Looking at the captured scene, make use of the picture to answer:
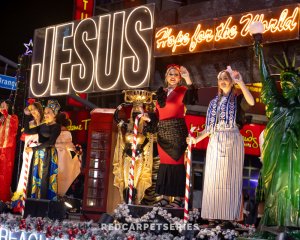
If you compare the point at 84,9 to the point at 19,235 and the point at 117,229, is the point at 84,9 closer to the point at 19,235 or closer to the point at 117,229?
the point at 19,235

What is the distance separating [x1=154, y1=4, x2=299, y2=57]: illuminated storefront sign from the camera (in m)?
7.59

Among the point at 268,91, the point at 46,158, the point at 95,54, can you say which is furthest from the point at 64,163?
the point at 268,91

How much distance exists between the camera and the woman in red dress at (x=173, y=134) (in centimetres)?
826

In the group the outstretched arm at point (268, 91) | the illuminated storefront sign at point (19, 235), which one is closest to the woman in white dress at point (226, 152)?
the outstretched arm at point (268, 91)

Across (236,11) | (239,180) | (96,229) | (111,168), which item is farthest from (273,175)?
(111,168)

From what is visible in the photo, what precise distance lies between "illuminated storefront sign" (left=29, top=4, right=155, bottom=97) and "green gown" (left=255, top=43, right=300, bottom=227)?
319 cm

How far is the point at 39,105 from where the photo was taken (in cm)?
Answer: 1074

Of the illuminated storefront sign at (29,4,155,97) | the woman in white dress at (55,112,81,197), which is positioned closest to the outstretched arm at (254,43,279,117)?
the illuminated storefront sign at (29,4,155,97)

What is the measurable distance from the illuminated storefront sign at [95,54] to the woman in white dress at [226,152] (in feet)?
6.44

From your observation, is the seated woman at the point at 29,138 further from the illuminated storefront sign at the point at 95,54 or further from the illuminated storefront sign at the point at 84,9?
the illuminated storefront sign at the point at 84,9

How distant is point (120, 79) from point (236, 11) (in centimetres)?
223

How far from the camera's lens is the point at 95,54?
1041cm

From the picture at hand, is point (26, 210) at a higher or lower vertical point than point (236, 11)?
lower

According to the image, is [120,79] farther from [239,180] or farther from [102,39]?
[239,180]
